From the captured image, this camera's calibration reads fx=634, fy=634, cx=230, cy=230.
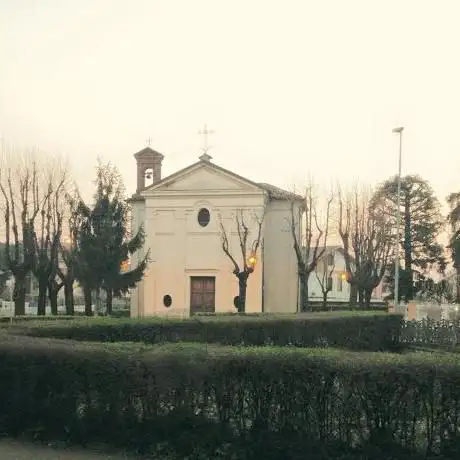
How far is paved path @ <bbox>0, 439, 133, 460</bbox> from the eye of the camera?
6980 mm

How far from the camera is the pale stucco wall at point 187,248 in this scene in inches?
1597

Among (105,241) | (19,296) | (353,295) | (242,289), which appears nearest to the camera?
(105,241)

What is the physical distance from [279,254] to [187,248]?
619 cm

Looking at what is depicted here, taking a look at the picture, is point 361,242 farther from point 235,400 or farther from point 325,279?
point 235,400

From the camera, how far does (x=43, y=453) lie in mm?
7160

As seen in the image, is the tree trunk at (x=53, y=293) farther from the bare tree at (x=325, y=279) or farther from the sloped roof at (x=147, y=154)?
the bare tree at (x=325, y=279)

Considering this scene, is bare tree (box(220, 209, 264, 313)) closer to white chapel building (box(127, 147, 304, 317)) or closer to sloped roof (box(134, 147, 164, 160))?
white chapel building (box(127, 147, 304, 317))

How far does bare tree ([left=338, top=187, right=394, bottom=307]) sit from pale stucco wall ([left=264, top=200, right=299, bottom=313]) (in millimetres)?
4557

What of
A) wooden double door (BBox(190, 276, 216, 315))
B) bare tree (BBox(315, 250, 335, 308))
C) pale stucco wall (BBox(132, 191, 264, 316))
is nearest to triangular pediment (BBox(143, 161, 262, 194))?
pale stucco wall (BBox(132, 191, 264, 316))

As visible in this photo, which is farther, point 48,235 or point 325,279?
point 325,279

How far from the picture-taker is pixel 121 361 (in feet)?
23.7

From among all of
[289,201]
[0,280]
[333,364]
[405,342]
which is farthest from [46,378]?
[0,280]

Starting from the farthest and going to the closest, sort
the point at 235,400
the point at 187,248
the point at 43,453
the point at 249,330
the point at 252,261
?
the point at 187,248
the point at 252,261
the point at 249,330
the point at 43,453
the point at 235,400

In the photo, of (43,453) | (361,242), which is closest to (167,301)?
(361,242)
